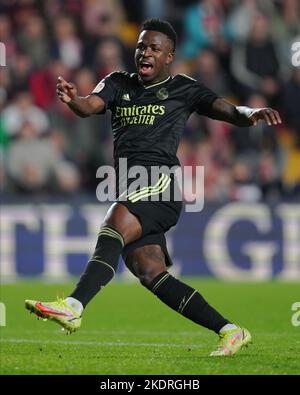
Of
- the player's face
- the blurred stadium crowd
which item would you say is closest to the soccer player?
the player's face

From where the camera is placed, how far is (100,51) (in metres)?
15.4

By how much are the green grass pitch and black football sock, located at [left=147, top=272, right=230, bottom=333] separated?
240 millimetres

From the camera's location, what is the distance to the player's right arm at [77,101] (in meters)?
6.57

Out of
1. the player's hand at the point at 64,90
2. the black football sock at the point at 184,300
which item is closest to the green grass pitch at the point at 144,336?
the black football sock at the point at 184,300

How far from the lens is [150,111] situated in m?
7.22

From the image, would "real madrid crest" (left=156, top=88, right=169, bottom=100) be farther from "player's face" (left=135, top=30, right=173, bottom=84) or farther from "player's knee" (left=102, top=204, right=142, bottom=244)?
"player's knee" (left=102, top=204, right=142, bottom=244)

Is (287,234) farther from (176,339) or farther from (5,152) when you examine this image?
(176,339)

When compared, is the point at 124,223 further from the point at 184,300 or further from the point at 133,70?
the point at 133,70

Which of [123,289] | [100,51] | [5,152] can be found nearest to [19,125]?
[5,152]

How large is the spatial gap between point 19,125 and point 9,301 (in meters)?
3.81

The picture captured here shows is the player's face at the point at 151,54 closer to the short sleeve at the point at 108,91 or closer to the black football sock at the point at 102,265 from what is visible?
the short sleeve at the point at 108,91

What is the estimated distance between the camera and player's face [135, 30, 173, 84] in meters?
7.17

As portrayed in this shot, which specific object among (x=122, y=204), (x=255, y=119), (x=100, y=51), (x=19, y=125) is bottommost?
(x=122, y=204)

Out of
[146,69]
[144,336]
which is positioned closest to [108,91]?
[146,69]
